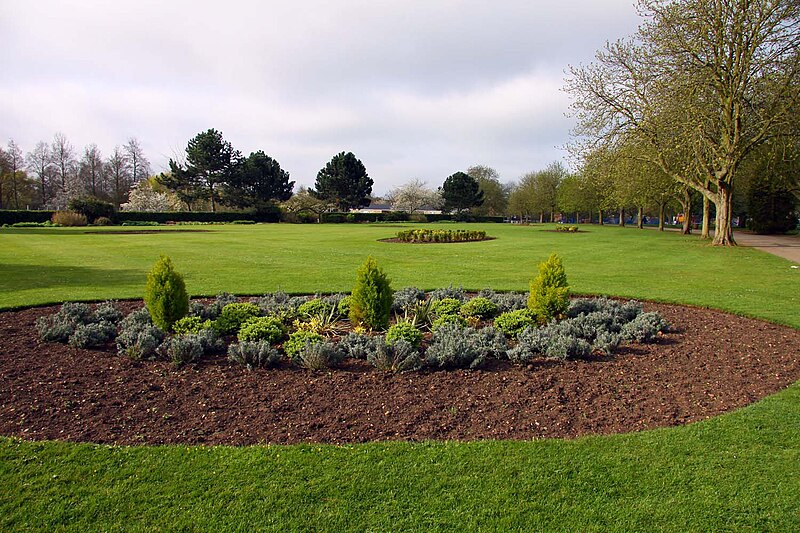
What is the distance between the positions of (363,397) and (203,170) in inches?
2724

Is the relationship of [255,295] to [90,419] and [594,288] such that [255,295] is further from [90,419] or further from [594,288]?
[594,288]

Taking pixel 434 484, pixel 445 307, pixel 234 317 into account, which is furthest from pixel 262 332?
pixel 434 484

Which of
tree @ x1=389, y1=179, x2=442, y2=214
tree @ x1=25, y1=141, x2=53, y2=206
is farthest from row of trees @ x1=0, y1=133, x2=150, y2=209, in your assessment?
tree @ x1=389, y1=179, x2=442, y2=214

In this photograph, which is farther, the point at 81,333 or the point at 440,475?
the point at 81,333

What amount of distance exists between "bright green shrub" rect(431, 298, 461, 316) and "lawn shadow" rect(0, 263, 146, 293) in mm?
7767

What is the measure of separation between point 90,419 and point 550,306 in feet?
19.2

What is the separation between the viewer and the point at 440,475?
11.2 feet

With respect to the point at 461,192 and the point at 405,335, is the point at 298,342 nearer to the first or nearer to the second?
the point at 405,335

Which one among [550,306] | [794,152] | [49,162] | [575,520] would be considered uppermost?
[49,162]

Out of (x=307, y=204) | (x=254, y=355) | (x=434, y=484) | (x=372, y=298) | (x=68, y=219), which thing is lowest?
(x=434, y=484)

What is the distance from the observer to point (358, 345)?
19.8 ft

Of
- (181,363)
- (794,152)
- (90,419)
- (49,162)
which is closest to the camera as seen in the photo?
(90,419)

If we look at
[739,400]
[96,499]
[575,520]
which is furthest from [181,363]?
[739,400]

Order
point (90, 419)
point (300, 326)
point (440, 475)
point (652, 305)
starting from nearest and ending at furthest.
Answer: point (440, 475) < point (90, 419) < point (300, 326) < point (652, 305)
